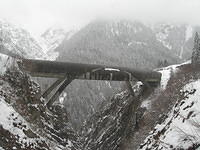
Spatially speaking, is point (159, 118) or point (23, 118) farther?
point (159, 118)

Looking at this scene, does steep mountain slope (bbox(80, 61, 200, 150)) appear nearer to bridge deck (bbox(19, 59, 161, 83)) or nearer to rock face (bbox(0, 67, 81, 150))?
bridge deck (bbox(19, 59, 161, 83))

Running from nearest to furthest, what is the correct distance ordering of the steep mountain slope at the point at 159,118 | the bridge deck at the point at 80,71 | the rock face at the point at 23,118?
the steep mountain slope at the point at 159,118
the rock face at the point at 23,118
the bridge deck at the point at 80,71

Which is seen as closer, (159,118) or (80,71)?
(159,118)

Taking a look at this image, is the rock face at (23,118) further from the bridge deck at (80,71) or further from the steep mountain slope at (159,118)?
the steep mountain slope at (159,118)

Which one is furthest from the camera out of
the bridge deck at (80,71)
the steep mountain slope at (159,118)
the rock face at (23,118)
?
the bridge deck at (80,71)

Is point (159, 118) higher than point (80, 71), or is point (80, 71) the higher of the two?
point (80, 71)

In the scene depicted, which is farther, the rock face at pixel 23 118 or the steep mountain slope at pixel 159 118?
the rock face at pixel 23 118

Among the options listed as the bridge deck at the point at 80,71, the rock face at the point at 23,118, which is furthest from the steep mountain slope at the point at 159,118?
the rock face at the point at 23,118

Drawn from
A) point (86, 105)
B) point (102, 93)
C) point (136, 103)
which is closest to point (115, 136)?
point (136, 103)

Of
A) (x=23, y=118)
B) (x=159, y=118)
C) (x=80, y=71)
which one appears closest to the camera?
(x=23, y=118)

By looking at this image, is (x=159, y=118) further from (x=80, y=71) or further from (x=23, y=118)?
(x=23, y=118)

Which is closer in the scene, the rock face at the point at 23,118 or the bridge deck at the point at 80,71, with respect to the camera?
the rock face at the point at 23,118

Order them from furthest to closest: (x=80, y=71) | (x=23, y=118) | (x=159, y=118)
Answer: (x=80, y=71) < (x=159, y=118) < (x=23, y=118)

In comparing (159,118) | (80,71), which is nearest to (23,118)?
(159,118)
